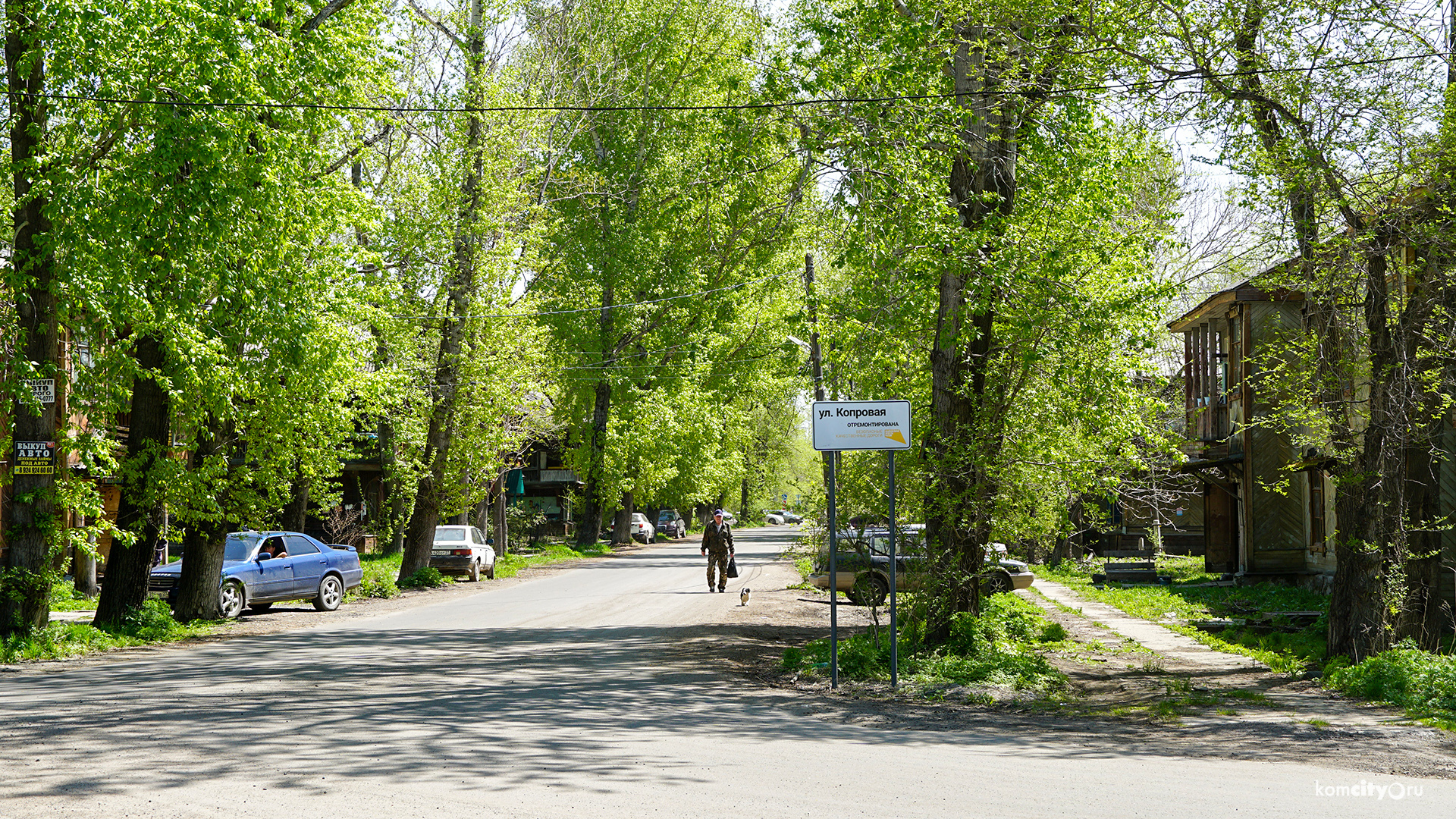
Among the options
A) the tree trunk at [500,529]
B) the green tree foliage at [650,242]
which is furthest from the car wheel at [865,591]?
the tree trunk at [500,529]

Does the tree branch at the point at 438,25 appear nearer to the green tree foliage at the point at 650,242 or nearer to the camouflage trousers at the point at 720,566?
the green tree foliage at the point at 650,242

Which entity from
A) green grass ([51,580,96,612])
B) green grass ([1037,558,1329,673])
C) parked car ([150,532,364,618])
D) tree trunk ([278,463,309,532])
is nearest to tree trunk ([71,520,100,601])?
green grass ([51,580,96,612])

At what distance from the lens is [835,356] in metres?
15.8

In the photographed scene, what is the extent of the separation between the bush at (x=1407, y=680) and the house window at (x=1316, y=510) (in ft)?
43.4

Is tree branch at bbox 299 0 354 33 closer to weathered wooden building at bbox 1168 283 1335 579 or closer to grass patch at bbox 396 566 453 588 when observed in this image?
grass patch at bbox 396 566 453 588

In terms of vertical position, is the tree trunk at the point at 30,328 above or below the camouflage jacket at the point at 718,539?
above

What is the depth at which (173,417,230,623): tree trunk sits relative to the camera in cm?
1847

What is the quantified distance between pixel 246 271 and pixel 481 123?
11605 millimetres

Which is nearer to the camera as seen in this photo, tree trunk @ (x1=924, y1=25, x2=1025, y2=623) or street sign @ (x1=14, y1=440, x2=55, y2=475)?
tree trunk @ (x1=924, y1=25, x2=1025, y2=623)

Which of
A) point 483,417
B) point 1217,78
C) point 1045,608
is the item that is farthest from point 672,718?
point 483,417

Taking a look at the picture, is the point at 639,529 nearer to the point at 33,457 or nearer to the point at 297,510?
the point at 297,510

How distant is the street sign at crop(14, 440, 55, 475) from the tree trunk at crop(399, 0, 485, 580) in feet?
38.5

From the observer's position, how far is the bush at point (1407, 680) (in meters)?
10.6

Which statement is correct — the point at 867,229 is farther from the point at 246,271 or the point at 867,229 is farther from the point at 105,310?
the point at 105,310
